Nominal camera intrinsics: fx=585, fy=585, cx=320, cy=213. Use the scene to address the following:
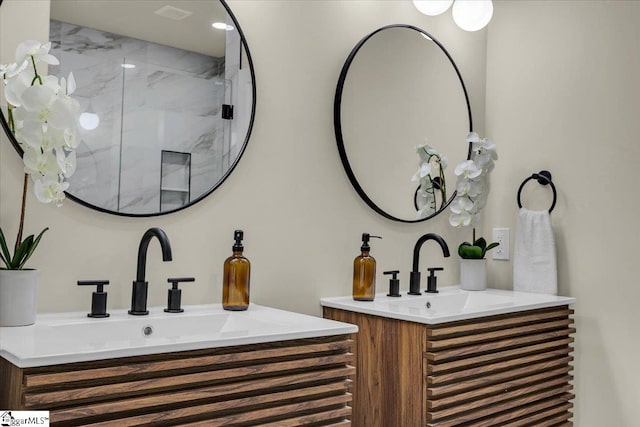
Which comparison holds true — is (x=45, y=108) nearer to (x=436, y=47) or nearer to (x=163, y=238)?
(x=163, y=238)

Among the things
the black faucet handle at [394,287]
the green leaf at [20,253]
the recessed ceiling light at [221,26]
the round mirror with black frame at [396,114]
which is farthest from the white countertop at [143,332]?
the recessed ceiling light at [221,26]

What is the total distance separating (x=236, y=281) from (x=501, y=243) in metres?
1.30

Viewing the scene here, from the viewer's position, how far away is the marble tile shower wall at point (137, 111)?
1487 mm

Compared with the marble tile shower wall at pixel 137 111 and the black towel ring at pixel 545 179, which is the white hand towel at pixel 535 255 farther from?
the marble tile shower wall at pixel 137 111

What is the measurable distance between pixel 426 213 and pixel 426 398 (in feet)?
2.79

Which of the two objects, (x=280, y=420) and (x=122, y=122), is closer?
(x=280, y=420)

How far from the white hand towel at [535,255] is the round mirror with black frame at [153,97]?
3.88 feet

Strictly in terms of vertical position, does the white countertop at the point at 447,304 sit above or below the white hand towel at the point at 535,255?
below

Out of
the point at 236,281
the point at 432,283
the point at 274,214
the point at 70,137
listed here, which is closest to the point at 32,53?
the point at 70,137

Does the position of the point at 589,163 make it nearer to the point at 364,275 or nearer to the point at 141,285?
the point at 364,275

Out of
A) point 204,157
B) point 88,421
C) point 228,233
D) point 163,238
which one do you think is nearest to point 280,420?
point 88,421

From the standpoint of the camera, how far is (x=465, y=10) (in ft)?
7.58

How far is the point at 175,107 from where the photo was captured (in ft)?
5.37

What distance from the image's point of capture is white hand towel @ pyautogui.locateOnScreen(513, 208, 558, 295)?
7.23ft
